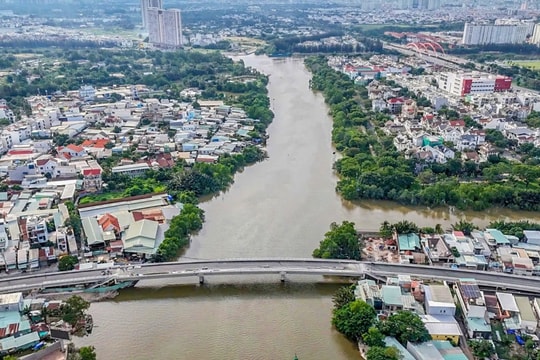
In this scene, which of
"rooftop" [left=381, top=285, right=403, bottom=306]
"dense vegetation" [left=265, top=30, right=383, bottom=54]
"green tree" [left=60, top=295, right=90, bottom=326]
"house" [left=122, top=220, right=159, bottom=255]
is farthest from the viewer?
"dense vegetation" [left=265, top=30, right=383, bottom=54]

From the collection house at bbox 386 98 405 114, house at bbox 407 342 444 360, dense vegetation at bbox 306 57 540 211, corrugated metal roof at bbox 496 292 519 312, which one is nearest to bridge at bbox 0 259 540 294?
corrugated metal roof at bbox 496 292 519 312

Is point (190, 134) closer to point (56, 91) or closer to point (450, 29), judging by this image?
point (56, 91)

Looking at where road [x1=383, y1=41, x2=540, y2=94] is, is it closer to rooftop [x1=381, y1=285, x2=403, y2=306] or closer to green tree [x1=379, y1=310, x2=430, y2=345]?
rooftop [x1=381, y1=285, x2=403, y2=306]

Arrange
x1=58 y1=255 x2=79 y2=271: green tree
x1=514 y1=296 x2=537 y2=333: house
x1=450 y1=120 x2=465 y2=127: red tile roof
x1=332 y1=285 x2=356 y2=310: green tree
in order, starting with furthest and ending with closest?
1. x1=450 y1=120 x2=465 y2=127: red tile roof
2. x1=58 y1=255 x2=79 y2=271: green tree
3. x1=332 y1=285 x2=356 y2=310: green tree
4. x1=514 y1=296 x2=537 y2=333: house

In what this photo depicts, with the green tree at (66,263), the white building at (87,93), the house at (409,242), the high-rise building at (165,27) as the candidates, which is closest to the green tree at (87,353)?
the green tree at (66,263)

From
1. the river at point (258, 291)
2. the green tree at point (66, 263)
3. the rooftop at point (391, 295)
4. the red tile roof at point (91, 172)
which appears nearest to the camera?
the river at point (258, 291)

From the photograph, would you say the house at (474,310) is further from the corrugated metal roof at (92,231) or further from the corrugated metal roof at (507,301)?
the corrugated metal roof at (92,231)

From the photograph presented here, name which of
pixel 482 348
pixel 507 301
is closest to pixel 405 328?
pixel 482 348
